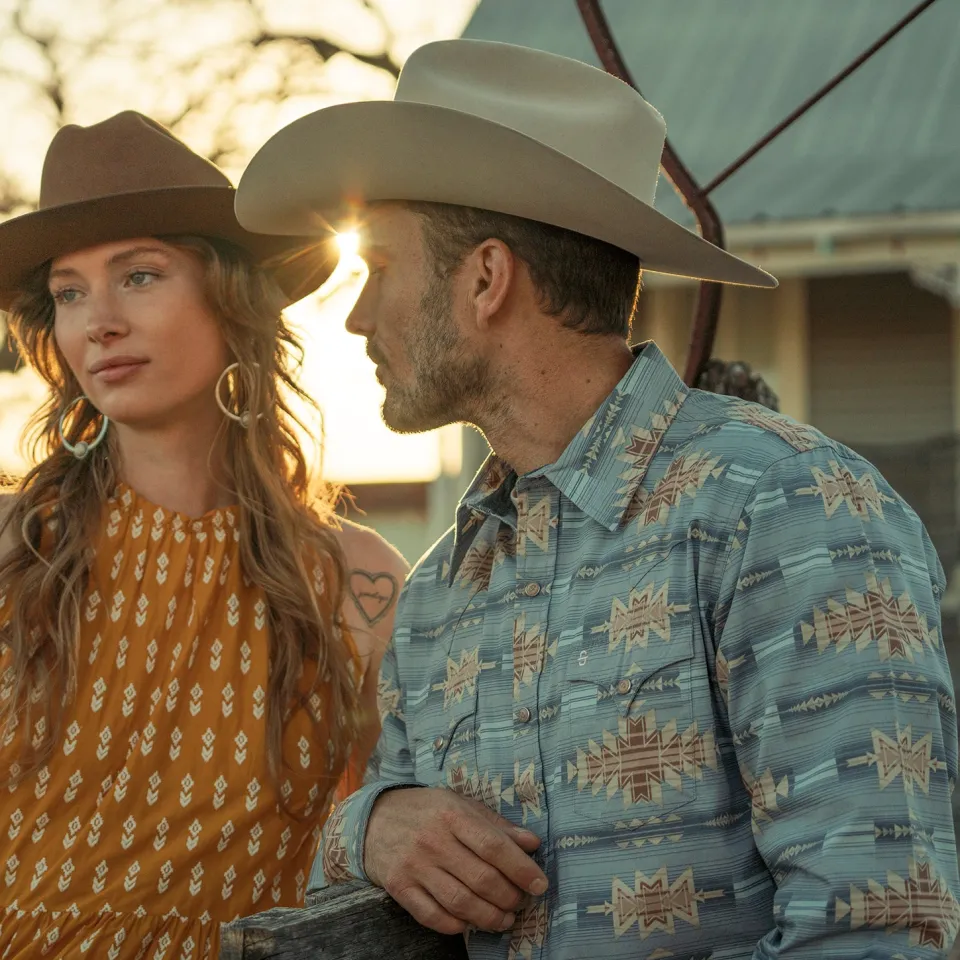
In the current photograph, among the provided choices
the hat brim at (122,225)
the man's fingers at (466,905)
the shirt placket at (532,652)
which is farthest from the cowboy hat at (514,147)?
the man's fingers at (466,905)

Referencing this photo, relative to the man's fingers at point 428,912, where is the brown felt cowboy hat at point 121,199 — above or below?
above

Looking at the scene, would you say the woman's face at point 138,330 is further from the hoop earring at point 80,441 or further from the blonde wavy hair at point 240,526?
the hoop earring at point 80,441

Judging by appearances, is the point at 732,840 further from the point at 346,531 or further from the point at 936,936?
the point at 346,531

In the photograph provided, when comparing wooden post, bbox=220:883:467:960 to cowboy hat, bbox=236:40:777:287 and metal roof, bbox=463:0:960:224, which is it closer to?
cowboy hat, bbox=236:40:777:287

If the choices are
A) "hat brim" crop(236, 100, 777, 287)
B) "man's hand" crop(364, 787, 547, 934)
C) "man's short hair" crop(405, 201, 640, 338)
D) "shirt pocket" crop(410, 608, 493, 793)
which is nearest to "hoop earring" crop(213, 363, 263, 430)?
"hat brim" crop(236, 100, 777, 287)

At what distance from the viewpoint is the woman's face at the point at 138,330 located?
11.3ft

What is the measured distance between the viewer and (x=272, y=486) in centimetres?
371

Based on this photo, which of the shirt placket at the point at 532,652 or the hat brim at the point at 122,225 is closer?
the shirt placket at the point at 532,652

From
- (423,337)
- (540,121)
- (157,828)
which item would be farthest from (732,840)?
(157,828)

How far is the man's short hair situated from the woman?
3.41 feet

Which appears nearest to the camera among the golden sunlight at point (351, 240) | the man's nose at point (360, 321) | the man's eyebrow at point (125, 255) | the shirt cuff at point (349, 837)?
the shirt cuff at point (349, 837)

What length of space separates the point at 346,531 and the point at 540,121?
1509 mm

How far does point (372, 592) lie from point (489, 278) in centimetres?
127

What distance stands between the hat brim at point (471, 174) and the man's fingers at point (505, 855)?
0.99 m
